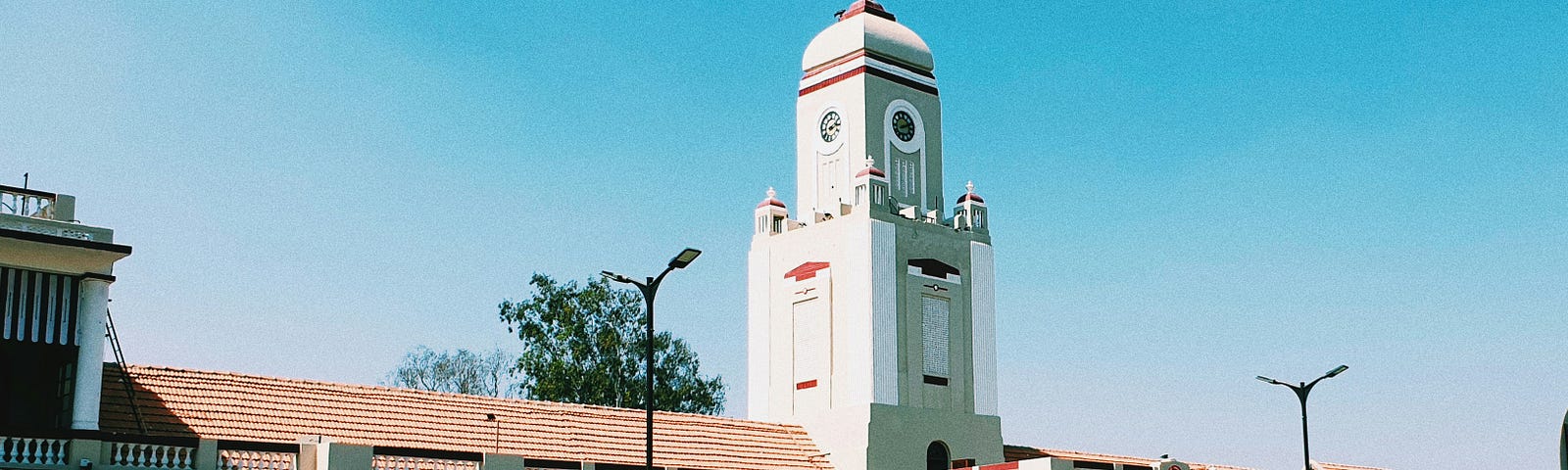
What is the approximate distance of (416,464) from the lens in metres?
31.2

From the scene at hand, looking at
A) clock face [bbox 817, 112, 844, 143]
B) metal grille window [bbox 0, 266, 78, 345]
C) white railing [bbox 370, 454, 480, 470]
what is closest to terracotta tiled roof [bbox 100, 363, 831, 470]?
metal grille window [bbox 0, 266, 78, 345]

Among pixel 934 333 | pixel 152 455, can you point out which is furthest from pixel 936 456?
pixel 152 455

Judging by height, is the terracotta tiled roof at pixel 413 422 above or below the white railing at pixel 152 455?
above

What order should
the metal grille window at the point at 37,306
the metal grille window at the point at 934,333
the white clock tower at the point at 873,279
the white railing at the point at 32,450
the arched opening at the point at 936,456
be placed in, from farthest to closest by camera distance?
1. the metal grille window at the point at 934,333
2. the arched opening at the point at 936,456
3. the white clock tower at the point at 873,279
4. the metal grille window at the point at 37,306
5. the white railing at the point at 32,450

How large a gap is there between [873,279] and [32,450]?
23.0 m

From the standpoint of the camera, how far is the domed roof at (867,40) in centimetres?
4831

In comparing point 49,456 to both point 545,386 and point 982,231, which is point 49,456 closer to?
point 982,231

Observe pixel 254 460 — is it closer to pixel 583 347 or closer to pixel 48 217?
pixel 48 217

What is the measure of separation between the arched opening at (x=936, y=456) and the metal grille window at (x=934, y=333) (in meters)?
1.94

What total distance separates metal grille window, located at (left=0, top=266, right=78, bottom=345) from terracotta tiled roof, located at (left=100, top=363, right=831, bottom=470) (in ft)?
7.44

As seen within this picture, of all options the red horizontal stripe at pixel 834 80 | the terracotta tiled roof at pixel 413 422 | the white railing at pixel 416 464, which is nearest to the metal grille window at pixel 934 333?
the terracotta tiled roof at pixel 413 422

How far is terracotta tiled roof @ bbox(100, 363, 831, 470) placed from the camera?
33125 mm

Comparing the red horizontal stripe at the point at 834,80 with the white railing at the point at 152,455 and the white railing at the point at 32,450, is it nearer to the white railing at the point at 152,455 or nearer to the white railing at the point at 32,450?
the white railing at the point at 152,455

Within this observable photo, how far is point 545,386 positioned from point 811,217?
1784 centimetres
